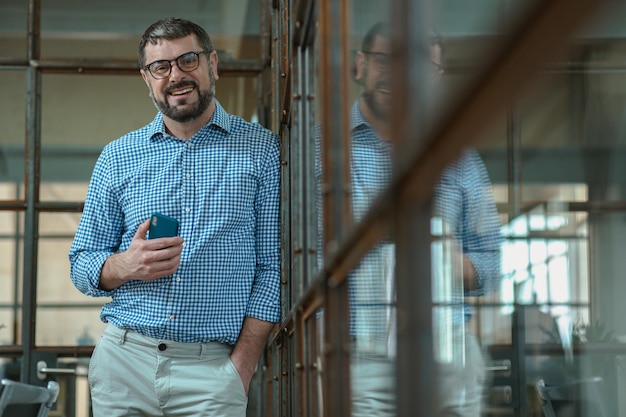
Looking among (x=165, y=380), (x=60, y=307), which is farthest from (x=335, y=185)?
(x=60, y=307)

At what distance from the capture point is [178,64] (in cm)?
283

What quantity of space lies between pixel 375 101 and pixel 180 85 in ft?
5.69

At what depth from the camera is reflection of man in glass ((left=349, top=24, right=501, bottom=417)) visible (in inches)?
41.4

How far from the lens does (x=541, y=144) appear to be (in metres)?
2.49

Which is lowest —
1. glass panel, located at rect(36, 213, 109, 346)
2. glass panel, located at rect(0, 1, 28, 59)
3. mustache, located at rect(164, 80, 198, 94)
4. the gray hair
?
glass panel, located at rect(36, 213, 109, 346)

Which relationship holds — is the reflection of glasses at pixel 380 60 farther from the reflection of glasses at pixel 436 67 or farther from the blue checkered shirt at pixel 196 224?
the blue checkered shirt at pixel 196 224

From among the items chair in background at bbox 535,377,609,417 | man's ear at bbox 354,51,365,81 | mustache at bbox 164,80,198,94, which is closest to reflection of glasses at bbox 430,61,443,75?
man's ear at bbox 354,51,365,81

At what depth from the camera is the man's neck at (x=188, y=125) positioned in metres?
2.88

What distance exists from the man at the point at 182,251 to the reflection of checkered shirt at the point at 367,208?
1.38 m

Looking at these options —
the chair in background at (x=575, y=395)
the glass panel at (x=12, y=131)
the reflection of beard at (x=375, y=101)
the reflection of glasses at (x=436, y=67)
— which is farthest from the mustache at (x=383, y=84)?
the glass panel at (x=12, y=131)

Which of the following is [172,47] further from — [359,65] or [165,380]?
[359,65]

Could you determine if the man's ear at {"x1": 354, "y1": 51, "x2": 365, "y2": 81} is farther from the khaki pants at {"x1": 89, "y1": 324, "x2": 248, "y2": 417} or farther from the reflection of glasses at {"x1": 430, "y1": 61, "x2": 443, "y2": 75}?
the khaki pants at {"x1": 89, "y1": 324, "x2": 248, "y2": 417}

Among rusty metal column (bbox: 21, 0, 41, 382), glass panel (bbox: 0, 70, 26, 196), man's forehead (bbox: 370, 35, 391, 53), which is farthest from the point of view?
glass panel (bbox: 0, 70, 26, 196)

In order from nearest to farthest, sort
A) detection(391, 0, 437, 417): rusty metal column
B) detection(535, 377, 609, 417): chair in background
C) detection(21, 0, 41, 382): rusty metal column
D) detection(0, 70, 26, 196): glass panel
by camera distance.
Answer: detection(391, 0, 437, 417): rusty metal column
detection(535, 377, 609, 417): chair in background
detection(21, 0, 41, 382): rusty metal column
detection(0, 70, 26, 196): glass panel
